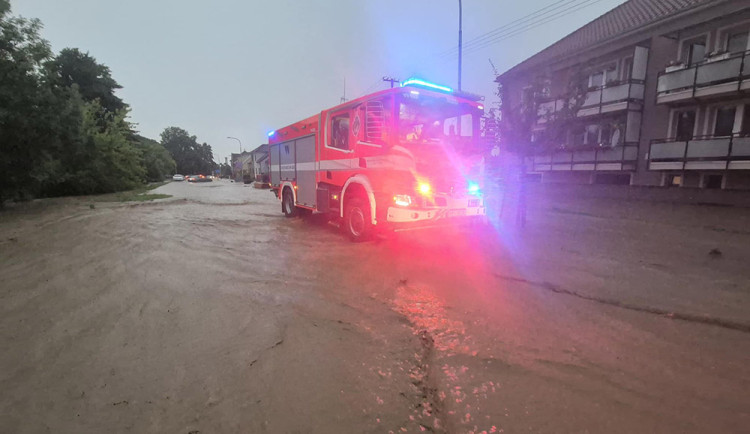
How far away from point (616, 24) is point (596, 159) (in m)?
7.81

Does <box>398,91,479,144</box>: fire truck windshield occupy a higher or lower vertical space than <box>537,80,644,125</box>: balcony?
lower

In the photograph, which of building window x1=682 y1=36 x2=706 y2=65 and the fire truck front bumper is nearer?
the fire truck front bumper

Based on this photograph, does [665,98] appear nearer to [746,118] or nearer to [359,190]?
[746,118]

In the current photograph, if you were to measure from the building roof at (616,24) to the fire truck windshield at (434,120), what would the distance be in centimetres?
1524

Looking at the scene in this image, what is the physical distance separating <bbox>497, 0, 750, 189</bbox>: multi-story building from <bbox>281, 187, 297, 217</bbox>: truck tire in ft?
28.2

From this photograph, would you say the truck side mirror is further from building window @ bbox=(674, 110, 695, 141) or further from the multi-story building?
building window @ bbox=(674, 110, 695, 141)

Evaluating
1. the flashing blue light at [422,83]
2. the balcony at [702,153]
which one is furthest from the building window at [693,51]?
the flashing blue light at [422,83]

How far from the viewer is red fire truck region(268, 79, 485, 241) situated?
20.4 ft

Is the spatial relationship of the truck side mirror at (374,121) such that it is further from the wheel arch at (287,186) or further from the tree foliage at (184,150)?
the tree foliage at (184,150)

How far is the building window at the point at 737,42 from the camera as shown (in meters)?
13.8

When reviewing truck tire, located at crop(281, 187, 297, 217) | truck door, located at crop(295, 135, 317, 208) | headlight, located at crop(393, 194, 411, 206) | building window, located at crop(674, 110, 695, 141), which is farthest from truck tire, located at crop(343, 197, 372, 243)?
building window, located at crop(674, 110, 695, 141)

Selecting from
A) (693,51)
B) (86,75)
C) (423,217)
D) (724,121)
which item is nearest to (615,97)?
(693,51)

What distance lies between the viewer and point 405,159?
243 inches

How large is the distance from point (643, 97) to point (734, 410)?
64.8ft
